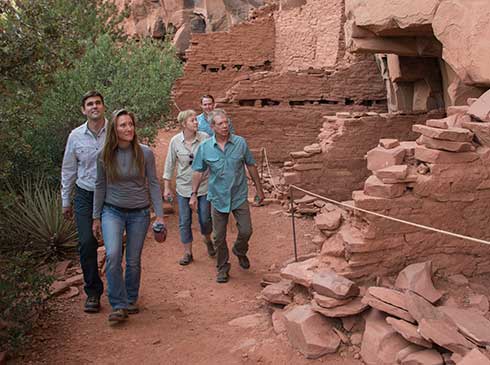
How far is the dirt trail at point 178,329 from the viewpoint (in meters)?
3.92

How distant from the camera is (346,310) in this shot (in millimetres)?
3803

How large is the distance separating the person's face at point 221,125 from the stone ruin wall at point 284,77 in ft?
18.1

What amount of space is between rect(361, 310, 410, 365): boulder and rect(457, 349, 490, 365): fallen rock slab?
0.52 meters

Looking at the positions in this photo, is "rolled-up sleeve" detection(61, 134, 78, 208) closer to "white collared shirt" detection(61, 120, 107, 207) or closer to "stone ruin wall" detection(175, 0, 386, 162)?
"white collared shirt" detection(61, 120, 107, 207)

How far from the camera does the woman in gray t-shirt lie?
13.6 ft

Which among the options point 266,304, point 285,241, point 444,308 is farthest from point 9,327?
point 285,241

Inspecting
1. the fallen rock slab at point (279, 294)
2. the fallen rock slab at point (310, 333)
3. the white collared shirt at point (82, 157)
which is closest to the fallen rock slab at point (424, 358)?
the fallen rock slab at point (310, 333)

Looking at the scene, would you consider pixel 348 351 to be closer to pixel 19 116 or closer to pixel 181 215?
pixel 181 215

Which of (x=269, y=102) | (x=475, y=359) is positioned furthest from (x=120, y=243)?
(x=269, y=102)

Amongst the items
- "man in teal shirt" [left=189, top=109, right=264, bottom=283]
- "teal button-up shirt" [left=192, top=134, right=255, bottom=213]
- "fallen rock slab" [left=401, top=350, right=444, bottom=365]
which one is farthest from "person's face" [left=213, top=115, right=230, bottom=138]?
"fallen rock slab" [left=401, top=350, right=444, bottom=365]

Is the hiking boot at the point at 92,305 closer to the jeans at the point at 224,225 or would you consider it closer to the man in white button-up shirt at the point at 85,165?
the man in white button-up shirt at the point at 85,165

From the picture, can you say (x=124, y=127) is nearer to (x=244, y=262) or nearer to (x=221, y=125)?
(x=221, y=125)

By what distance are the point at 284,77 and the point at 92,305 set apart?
7.37m

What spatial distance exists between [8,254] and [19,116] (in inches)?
69.3
